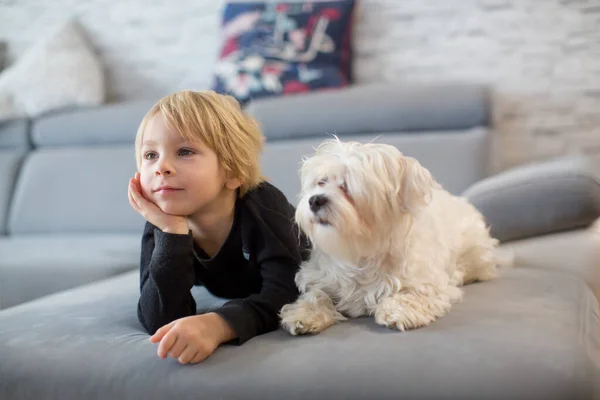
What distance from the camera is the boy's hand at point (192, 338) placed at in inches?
41.4

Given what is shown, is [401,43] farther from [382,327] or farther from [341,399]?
[341,399]

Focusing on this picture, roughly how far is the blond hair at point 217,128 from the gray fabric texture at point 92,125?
4.37 feet

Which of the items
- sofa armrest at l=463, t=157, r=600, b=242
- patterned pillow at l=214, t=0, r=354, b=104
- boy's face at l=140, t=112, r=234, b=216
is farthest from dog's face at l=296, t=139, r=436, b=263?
patterned pillow at l=214, t=0, r=354, b=104

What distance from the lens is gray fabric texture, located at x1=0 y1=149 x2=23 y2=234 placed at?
2746 millimetres

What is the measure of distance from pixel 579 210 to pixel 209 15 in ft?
6.57

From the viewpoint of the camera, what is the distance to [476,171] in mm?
2170

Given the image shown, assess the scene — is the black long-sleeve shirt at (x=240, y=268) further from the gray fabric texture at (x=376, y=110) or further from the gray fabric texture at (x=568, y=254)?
the gray fabric texture at (x=376, y=110)

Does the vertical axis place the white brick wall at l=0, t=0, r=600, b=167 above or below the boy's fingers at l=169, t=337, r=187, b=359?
above

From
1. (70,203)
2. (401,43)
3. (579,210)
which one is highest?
(401,43)

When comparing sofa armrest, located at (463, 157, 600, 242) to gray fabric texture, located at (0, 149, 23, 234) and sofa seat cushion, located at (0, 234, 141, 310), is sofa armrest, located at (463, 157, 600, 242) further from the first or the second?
gray fabric texture, located at (0, 149, 23, 234)

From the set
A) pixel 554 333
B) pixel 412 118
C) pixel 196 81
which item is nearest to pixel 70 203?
pixel 196 81

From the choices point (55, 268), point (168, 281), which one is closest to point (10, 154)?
point (55, 268)

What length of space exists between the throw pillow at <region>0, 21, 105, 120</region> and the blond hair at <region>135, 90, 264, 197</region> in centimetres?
173

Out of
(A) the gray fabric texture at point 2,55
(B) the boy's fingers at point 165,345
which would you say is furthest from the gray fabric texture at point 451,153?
(A) the gray fabric texture at point 2,55
